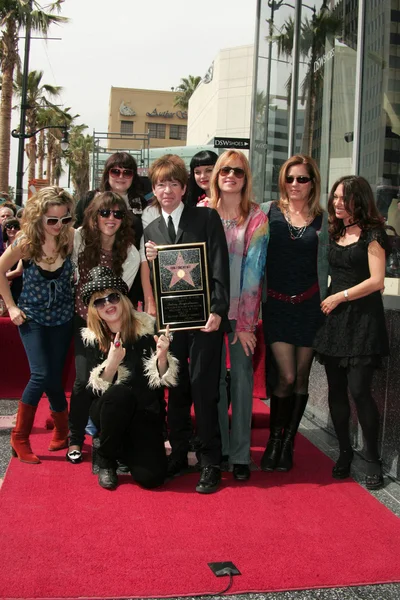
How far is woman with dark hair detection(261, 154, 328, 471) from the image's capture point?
422 centimetres

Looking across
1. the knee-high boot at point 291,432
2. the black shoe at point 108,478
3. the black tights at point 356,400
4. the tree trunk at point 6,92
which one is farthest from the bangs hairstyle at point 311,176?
the tree trunk at point 6,92

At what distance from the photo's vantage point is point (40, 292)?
14.4 feet

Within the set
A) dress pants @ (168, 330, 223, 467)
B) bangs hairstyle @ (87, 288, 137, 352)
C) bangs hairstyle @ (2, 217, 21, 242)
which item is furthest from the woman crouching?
bangs hairstyle @ (2, 217, 21, 242)

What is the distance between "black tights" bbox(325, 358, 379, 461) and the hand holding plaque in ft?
3.22

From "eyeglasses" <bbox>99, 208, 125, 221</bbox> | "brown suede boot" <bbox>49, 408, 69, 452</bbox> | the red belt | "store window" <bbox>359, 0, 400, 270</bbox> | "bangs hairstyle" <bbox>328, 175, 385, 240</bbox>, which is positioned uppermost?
"store window" <bbox>359, 0, 400, 270</bbox>

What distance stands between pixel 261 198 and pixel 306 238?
566 cm

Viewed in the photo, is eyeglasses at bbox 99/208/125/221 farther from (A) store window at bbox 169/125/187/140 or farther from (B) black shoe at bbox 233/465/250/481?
(A) store window at bbox 169/125/187/140

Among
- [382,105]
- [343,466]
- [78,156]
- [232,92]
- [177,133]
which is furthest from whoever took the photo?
[177,133]

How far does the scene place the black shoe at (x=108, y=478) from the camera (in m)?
3.94

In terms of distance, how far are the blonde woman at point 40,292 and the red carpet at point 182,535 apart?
17.0 inches

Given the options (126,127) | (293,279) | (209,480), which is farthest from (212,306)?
(126,127)

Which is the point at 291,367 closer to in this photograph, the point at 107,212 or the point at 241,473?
the point at 241,473

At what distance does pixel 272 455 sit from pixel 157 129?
85796 millimetres

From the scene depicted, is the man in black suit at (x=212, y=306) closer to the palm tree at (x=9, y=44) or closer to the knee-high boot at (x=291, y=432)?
the knee-high boot at (x=291, y=432)
